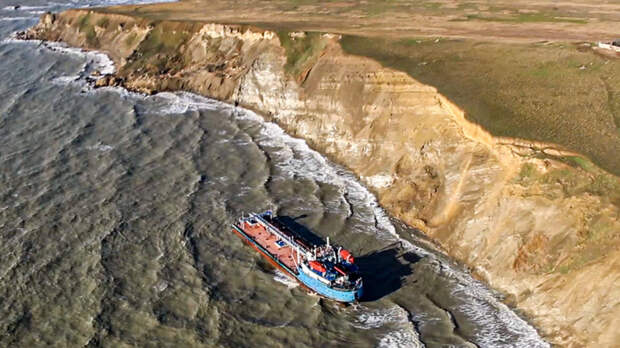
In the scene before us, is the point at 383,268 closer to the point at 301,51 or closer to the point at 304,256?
the point at 304,256

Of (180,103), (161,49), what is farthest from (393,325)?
(161,49)

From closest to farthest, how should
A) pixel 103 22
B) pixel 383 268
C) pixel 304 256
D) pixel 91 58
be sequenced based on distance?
pixel 304 256
pixel 383 268
pixel 91 58
pixel 103 22

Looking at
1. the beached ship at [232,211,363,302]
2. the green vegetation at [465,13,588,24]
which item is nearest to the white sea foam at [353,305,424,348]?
the beached ship at [232,211,363,302]

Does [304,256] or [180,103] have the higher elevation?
[180,103]

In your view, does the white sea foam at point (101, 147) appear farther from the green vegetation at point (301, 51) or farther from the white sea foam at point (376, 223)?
the green vegetation at point (301, 51)

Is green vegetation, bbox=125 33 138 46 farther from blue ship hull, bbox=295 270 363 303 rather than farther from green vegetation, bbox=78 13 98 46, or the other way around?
blue ship hull, bbox=295 270 363 303

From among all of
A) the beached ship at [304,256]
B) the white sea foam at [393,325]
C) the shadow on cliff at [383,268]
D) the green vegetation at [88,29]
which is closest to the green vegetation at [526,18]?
the shadow on cliff at [383,268]
